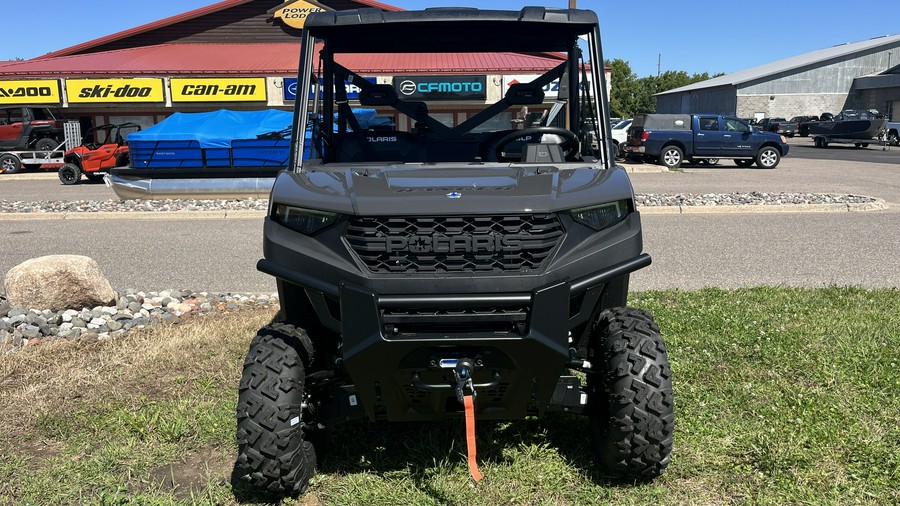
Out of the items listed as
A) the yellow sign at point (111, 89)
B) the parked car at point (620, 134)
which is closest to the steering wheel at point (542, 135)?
the parked car at point (620, 134)

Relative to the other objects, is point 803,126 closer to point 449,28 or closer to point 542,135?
point 542,135

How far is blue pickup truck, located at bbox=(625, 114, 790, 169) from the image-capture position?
2327 centimetres

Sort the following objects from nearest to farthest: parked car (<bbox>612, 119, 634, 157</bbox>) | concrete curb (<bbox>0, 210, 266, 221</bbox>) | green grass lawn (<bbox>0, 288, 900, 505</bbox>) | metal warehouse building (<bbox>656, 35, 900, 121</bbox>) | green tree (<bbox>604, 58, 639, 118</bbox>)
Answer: green grass lawn (<bbox>0, 288, 900, 505</bbox>) → concrete curb (<bbox>0, 210, 266, 221</bbox>) → parked car (<bbox>612, 119, 634, 157</bbox>) → metal warehouse building (<bbox>656, 35, 900, 121</bbox>) → green tree (<bbox>604, 58, 639, 118</bbox>)

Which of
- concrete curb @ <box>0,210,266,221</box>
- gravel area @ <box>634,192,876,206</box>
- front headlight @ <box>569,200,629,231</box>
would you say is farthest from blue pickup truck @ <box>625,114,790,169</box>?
front headlight @ <box>569,200,629,231</box>

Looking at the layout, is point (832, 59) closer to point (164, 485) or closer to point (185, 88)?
point (185, 88)

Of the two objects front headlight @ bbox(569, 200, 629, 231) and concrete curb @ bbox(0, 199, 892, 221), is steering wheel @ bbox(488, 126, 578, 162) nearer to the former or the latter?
front headlight @ bbox(569, 200, 629, 231)

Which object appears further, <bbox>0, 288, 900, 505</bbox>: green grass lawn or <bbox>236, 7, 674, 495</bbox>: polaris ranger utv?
<bbox>0, 288, 900, 505</bbox>: green grass lawn

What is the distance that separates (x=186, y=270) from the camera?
848 cm

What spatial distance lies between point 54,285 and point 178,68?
22.4 metres

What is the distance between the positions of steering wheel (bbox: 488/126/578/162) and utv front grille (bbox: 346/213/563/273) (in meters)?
1.24

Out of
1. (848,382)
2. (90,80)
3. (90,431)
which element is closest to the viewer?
(90,431)

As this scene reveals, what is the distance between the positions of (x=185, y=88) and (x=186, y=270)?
785 inches

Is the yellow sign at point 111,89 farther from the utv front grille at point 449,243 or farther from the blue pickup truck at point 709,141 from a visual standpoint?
the utv front grille at point 449,243

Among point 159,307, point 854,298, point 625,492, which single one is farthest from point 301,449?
point 854,298
